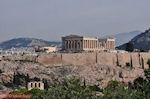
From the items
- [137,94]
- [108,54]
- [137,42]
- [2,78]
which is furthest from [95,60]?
[137,42]

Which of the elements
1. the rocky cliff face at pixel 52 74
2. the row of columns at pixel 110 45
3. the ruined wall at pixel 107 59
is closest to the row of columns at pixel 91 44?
the row of columns at pixel 110 45

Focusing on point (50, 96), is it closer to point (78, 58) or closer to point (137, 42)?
point (78, 58)

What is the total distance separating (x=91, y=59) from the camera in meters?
53.8

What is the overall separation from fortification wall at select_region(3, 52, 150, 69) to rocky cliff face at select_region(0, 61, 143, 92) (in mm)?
2341

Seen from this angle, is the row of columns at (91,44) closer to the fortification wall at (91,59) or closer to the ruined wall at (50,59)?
the fortification wall at (91,59)

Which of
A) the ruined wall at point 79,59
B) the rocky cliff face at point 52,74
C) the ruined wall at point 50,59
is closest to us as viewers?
the rocky cliff face at point 52,74

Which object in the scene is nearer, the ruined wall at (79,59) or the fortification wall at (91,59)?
the fortification wall at (91,59)

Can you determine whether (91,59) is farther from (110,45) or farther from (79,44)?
(110,45)

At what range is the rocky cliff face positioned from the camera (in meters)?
44.6

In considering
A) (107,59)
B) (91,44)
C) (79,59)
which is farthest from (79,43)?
(79,59)

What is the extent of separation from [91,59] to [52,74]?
991 cm

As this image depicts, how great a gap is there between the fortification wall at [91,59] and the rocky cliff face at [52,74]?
2.34 meters

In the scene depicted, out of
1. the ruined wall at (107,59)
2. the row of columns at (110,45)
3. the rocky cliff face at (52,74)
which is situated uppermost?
the row of columns at (110,45)

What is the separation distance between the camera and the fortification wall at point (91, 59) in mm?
51625
